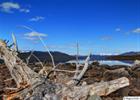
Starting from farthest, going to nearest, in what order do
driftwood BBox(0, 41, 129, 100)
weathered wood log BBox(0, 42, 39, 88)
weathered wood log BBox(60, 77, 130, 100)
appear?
weathered wood log BBox(0, 42, 39, 88) < weathered wood log BBox(60, 77, 130, 100) < driftwood BBox(0, 41, 129, 100)

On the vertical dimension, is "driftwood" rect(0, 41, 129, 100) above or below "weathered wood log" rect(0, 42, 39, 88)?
below

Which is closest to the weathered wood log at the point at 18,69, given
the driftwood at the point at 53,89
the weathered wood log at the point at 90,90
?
the driftwood at the point at 53,89

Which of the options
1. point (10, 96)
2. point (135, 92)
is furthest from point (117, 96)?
A: point (10, 96)

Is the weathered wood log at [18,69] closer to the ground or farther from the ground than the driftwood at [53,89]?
farther from the ground

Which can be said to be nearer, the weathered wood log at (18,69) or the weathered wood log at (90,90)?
the weathered wood log at (90,90)

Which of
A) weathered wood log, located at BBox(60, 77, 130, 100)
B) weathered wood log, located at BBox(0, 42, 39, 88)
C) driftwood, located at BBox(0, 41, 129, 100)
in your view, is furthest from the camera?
weathered wood log, located at BBox(0, 42, 39, 88)

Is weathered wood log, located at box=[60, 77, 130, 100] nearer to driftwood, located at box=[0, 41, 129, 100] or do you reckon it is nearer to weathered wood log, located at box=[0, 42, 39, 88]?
driftwood, located at box=[0, 41, 129, 100]

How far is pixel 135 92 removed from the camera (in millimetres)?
16172

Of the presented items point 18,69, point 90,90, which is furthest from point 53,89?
point 18,69

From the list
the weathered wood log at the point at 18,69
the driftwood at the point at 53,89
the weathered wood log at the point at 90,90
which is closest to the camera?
the driftwood at the point at 53,89

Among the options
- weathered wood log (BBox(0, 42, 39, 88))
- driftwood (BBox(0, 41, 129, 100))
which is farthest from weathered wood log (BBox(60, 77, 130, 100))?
weathered wood log (BBox(0, 42, 39, 88))

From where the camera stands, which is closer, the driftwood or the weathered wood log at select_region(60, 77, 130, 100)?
the driftwood

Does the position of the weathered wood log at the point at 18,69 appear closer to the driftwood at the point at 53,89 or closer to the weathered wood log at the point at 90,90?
the driftwood at the point at 53,89

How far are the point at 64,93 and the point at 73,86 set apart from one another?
1.67ft
